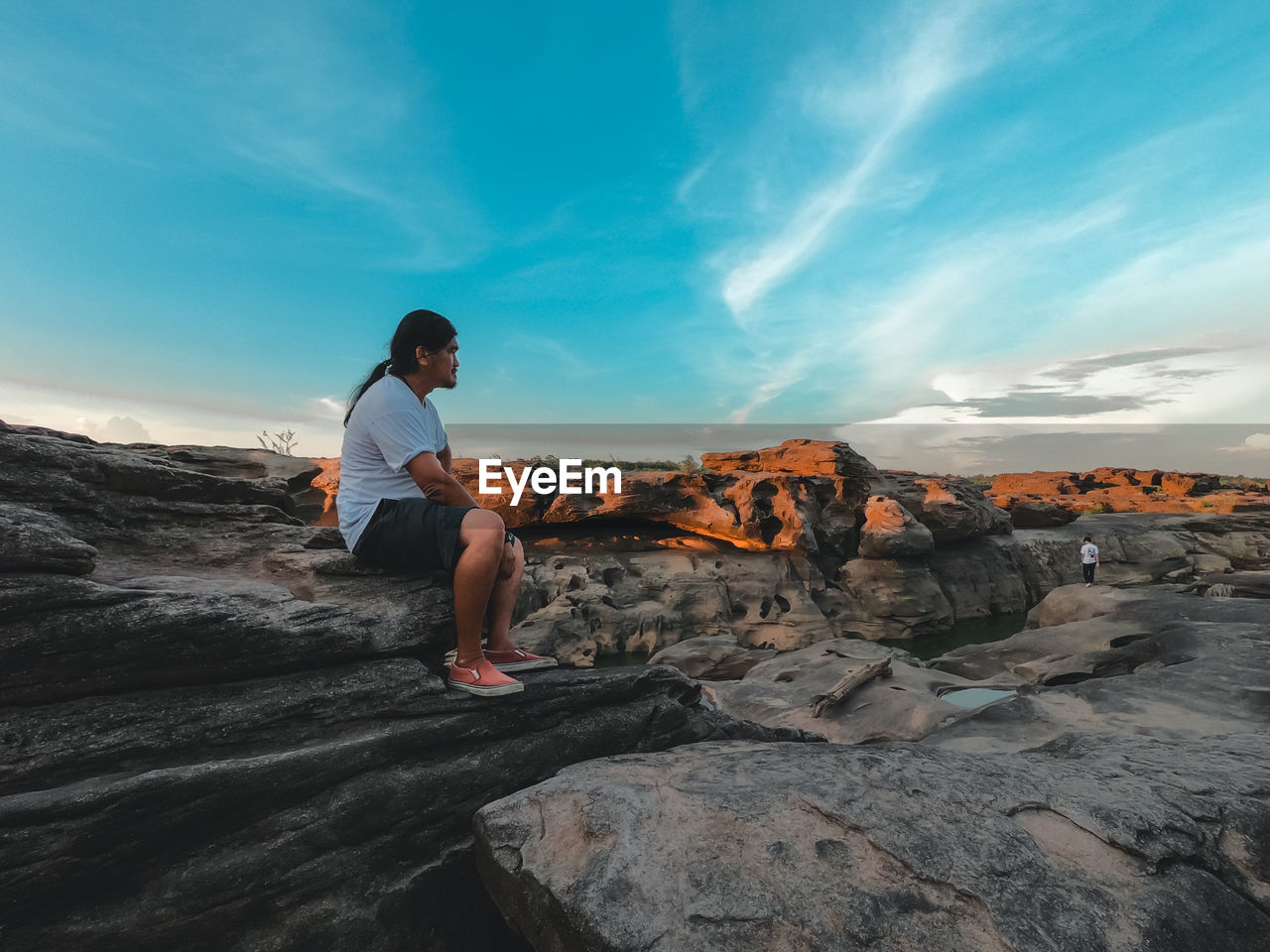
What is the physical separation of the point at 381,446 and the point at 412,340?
30.0 inches

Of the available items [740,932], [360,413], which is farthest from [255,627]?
[740,932]

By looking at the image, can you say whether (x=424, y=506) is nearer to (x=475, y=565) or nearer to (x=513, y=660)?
(x=475, y=565)

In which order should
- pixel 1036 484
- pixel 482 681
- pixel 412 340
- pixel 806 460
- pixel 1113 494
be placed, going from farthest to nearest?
pixel 1036 484 < pixel 1113 494 < pixel 806 460 < pixel 412 340 < pixel 482 681

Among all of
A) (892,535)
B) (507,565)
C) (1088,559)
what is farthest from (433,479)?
(1088,559)

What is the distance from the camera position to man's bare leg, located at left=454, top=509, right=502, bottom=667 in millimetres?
3521

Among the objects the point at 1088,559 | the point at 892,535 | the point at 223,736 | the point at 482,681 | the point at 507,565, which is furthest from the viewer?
the point at 1088,559

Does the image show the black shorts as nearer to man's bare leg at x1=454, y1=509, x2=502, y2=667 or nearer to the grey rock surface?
man's bare leg at x1=454, y1=509, x2=502, y2=667

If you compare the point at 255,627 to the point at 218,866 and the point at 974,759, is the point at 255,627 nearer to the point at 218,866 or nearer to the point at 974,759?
the point at 218,866

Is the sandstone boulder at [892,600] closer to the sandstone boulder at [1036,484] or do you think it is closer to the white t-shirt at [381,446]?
the white t-shirt at [381,446]

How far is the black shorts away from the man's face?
79 cm

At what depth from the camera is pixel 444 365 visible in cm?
392

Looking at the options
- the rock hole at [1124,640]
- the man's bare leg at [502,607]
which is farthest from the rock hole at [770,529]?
the man's bare leg at [502,607]

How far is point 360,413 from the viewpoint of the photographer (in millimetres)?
3641

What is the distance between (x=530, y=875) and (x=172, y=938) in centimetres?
176
